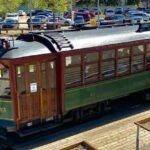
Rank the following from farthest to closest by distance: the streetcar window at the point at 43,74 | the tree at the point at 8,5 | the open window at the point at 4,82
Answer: the tree at the point at 8,5
the streetcar window at the point at 43,74
the open window at the point at 4,82

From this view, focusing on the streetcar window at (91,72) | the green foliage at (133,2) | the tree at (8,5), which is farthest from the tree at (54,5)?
the streetcar window at (91,72)

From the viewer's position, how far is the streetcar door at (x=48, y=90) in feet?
37.9

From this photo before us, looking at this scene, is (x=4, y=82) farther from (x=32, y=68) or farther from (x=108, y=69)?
(x=108, y=69)

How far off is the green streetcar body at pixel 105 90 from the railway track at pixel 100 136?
0.77 metres

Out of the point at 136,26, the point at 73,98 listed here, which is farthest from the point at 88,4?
the point at 73,98

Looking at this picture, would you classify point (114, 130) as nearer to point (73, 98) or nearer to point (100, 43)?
point (73, 98)

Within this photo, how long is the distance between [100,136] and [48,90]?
201cm

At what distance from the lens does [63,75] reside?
39.0ft

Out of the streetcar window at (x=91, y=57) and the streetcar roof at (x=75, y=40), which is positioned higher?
the streetcar roof at (x=75, y=40)

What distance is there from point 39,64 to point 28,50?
50cm

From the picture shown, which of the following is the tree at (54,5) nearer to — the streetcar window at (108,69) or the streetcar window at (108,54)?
the streetcar window at (108,54)

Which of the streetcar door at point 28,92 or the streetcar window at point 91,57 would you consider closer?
the streetcar door at point 28,92

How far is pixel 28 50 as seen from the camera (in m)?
11.4

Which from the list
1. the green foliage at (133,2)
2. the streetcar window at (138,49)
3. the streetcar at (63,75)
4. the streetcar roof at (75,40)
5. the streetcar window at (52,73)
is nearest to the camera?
the streetcar at (63,75)
